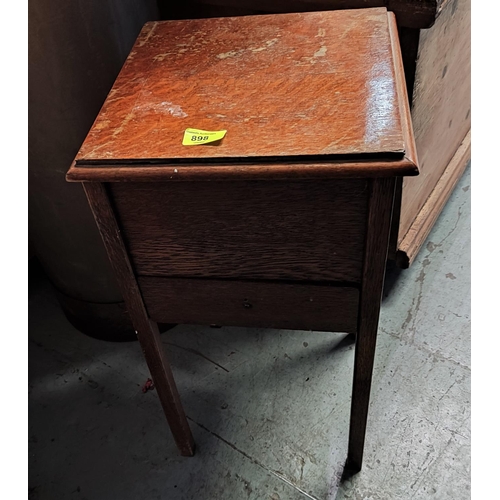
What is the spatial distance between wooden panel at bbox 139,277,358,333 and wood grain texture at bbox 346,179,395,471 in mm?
23

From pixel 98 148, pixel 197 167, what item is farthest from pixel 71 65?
pixel 197 167

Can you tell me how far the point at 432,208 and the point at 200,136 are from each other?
1.03m

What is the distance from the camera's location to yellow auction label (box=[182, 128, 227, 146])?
2.50ft

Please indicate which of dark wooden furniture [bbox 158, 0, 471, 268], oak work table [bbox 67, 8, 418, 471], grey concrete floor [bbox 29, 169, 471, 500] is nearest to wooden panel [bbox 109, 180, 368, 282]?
oak work table [bbox 67, 8, 418, 471]

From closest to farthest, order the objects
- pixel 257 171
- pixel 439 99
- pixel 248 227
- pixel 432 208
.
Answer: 1. pixel 257 171
2. pixel 248 227
3. pixel 439 99
4. pixel 432 208

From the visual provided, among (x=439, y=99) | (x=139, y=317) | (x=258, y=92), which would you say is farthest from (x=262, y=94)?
(x=439, y=99)

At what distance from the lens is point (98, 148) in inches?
31.0

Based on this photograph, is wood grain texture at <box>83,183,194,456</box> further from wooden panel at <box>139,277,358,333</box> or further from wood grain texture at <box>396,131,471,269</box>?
wood grain texture at <box>396,131,471,269</box>

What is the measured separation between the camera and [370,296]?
0.86 meters

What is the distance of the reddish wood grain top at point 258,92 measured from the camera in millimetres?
739

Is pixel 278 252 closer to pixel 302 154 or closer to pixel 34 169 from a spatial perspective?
pixel 302 154

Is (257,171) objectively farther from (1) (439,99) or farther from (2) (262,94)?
(1) (439,99)

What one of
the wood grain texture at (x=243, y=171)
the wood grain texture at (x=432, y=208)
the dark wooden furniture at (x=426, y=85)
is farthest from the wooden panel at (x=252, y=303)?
the wood grain texture at (x=432, y=208)
